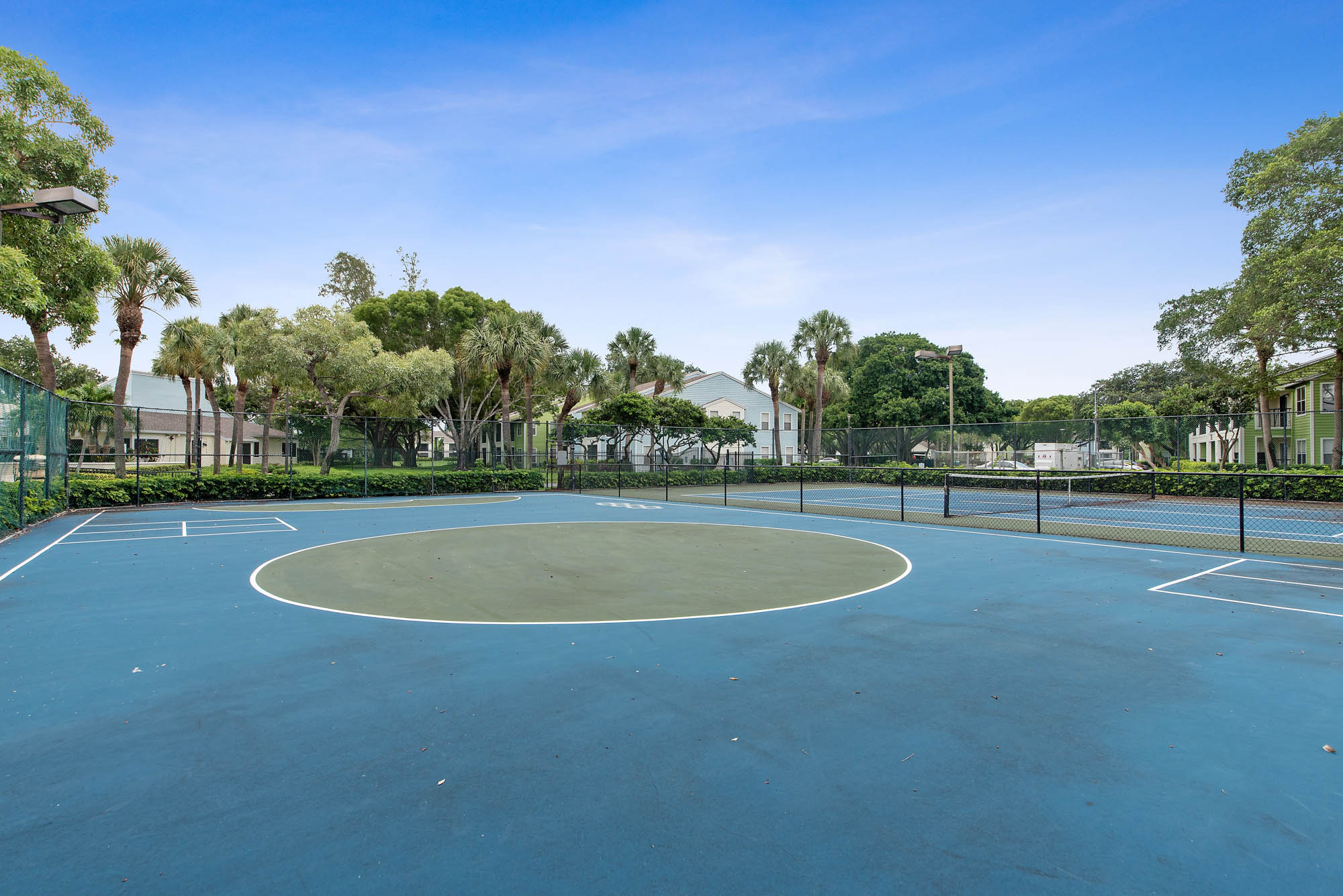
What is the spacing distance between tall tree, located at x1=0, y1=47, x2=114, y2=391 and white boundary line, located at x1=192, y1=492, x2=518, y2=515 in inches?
244

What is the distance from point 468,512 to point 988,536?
46.0ft

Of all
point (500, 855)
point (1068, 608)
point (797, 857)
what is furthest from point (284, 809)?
point (1068, 608)

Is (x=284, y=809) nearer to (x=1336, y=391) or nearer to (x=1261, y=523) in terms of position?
(x=1261, y=523)

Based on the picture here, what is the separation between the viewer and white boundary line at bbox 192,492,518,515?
19.7 meters

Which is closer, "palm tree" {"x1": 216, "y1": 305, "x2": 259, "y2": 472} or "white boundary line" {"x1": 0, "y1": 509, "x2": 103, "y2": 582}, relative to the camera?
"white boundary line" {"x1": 0, "y1": 509, "x2": 103, "y2": 582}

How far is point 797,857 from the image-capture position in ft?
9.33

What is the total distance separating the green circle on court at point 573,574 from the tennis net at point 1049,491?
955cm

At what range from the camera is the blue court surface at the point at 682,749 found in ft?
9.19

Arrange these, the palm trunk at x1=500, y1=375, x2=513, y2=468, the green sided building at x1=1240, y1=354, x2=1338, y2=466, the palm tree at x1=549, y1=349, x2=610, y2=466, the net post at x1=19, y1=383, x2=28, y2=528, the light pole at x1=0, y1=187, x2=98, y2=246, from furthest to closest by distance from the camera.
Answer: the palm tree at x1=549, y1=349, x2=610, y2=466
the palm trunk at x1=500, y1=375, x2=513, y2=468
the green sided building at x1=1240, y1=354, x2=1338, y2=466
the net post at x1=19, y1=383, x2=28, y2=528
the light pole at x1=0, y1=187, x2=98, y2=246

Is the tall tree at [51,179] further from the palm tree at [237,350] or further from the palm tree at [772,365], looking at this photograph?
the palm tree at [772,365]

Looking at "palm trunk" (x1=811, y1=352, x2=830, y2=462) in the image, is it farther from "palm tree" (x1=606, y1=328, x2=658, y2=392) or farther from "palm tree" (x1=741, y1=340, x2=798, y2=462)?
"palm tree" (x1=606, y1=328, x2=658, y2=392)

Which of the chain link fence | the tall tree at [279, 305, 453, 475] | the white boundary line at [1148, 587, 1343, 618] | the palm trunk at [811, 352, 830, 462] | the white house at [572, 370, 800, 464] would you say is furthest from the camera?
the white house at [572, 370, 800, 464]

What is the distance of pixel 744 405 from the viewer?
5000 cm

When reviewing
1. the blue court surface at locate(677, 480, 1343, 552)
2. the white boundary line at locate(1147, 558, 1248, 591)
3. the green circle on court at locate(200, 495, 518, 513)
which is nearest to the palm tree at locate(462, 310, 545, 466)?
the green circle on court at locate(200, 495, 518, 513)
